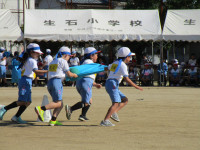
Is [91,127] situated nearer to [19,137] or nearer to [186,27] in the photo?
[19,137]

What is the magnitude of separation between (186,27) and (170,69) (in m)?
2.58

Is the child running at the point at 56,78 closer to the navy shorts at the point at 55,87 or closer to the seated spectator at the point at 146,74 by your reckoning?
the navy shorts at the point at 55,87

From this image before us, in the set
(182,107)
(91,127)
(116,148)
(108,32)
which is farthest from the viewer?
(108,32)

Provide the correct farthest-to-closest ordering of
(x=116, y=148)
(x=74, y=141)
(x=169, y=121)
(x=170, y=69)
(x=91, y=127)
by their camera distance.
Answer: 1. (x=170, y=69)
2. (x=169, y=121)
3. (x=91, y=127)
4. (x=74, y=141)
5. (x=116, y=148)

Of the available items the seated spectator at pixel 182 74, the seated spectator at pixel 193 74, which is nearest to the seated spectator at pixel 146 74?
the seated spectator at pixel 182 74

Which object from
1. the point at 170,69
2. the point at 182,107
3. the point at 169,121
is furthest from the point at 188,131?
the point at 170,69

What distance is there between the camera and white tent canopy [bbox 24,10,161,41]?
2059 cm

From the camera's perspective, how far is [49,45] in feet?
113

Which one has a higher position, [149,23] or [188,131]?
[149,23]

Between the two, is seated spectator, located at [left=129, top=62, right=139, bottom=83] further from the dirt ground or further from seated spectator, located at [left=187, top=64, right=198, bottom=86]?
the dirt ground

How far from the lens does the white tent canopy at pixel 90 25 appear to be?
20.6m

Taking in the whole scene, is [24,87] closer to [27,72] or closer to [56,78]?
[27,72]

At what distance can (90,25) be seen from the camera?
67.9 ft

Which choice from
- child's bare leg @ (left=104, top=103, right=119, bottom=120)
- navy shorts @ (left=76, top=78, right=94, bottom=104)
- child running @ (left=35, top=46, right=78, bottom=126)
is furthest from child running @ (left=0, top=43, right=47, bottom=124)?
child's bare leg @ (left=104, top=103, right=119, bottom=120)
